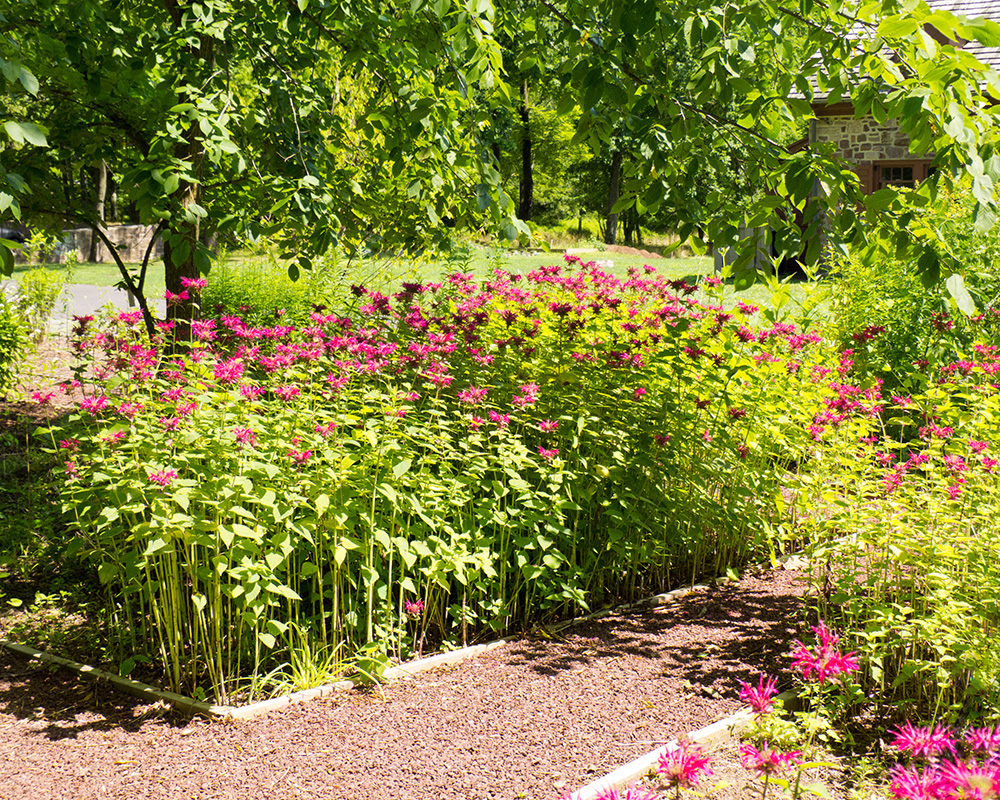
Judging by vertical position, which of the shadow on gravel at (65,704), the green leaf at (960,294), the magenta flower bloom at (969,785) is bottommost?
the shadow on gravel at (65,704)

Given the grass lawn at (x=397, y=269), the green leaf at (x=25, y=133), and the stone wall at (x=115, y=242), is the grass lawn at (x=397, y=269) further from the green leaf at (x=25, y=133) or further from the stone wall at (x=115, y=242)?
the green leaf at (x=25, y=133)

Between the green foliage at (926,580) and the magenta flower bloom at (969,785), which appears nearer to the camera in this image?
the magenta flower bloom at (969,785)

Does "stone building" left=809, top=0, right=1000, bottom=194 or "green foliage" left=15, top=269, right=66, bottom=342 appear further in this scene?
"stone building" left=809, top=0, right=1000, bottom=194

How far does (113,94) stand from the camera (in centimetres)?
494

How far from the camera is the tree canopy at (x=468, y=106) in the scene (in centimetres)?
244

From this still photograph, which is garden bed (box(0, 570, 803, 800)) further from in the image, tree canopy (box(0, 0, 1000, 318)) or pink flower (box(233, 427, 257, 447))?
tree canopy (box(0, 0, 1000, 318))

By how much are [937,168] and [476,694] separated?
229 centimetres

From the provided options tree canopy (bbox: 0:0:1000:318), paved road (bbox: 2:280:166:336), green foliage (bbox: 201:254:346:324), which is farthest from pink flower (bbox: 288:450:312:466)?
paved road (bbox: 2:280:166:336)

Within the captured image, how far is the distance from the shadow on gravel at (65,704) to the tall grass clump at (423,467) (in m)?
0.16

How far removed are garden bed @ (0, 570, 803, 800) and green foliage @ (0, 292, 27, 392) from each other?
133 inches

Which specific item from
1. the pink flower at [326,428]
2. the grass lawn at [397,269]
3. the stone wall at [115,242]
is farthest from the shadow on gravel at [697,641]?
the stone wall at [115,242]

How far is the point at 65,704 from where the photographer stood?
288cm

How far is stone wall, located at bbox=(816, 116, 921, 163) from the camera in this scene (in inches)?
620

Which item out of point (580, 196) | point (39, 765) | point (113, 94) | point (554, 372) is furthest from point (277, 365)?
point (580, 196)
